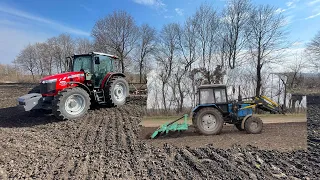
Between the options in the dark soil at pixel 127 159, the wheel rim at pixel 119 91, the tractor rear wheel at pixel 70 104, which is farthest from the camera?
the wheel rim at pixel 119 91

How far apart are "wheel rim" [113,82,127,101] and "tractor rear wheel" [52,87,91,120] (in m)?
1.60

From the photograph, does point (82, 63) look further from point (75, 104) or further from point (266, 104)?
point (266, 104)

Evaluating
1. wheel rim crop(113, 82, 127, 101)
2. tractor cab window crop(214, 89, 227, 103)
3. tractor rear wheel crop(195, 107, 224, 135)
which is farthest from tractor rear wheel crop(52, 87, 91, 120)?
tractor cab window crop(214, 89, 227, 103)

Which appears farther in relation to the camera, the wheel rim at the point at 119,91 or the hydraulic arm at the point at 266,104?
the wheel rim at the point at 119,91

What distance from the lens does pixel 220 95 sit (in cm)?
400

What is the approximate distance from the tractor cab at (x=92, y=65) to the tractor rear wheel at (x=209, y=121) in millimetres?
4405

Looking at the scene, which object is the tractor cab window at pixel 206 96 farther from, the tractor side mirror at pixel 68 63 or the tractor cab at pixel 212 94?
the tractor side mirror at pixel 68 63

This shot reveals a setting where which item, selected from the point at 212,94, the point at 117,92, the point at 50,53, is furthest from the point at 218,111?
the point at 50,53

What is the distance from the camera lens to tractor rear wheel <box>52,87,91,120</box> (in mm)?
5508

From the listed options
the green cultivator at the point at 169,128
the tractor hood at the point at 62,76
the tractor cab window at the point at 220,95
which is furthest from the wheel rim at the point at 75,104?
the tractor cab window at the point at 220,95

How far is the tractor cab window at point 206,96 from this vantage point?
13.1 ft

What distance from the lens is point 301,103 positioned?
4.32 meters

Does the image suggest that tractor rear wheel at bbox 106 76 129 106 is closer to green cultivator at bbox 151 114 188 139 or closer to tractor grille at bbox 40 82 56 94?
tractor grille at bbox 40 82 56 94

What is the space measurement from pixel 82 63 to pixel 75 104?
1.79m
